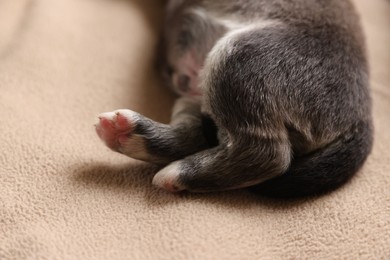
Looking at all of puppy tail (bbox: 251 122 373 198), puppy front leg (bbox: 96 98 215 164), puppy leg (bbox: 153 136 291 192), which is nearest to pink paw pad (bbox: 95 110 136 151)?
puppy front leg (bbox: 96 98 215 164)

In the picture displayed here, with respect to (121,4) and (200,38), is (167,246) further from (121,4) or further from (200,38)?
(121,4)

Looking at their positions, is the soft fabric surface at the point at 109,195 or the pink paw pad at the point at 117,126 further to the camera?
the pink paw pad at the point at 117,126

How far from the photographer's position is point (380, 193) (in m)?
1.51

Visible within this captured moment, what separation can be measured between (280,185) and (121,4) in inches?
49.0

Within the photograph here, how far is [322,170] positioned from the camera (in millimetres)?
1410

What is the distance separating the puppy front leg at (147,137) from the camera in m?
1.42

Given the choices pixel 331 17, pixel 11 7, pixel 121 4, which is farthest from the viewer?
pixel 121 4

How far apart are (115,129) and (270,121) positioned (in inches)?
17.1

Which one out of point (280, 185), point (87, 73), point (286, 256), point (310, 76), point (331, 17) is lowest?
point (286, 256)

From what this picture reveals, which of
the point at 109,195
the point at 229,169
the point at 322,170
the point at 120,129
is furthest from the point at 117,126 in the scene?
the point at 322,170

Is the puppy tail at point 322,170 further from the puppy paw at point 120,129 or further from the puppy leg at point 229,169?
the puppy paw at point 120,129

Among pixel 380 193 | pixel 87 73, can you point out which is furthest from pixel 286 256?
pixel 87 73

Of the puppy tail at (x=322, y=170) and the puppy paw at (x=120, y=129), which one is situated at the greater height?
the puppy paw at (x=120, y=129)

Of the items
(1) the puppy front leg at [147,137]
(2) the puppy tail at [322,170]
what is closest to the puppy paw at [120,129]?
(1) the puppy front leg at [147,137]
